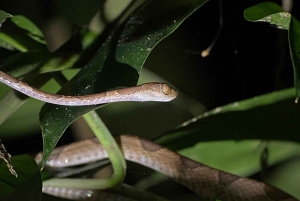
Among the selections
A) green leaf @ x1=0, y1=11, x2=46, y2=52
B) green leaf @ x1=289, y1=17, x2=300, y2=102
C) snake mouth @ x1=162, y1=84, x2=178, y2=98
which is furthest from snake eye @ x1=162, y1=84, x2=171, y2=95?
green leaf @ x1=0, y1=11, x2=46, y2=52

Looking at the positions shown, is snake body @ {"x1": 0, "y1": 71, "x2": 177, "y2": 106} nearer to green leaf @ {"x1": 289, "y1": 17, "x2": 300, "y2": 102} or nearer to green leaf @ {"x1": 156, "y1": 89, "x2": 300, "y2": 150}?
green leaf @ {"x1": 289, "y1": 17, "x2": 300, "y2": 102}

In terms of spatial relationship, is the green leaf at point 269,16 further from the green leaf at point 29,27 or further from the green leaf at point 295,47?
the green leaf at point 29,27

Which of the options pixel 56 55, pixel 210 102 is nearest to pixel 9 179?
pixel 56 55

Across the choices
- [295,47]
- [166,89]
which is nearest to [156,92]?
[166,89]

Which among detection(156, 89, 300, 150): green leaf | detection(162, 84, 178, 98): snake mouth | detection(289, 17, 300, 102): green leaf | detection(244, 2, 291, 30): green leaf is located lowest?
detection(156, 89, 300, 150): green leaf

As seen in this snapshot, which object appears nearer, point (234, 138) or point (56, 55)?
point (56, 55)

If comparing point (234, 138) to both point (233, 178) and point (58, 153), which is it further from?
point (58, 153)
